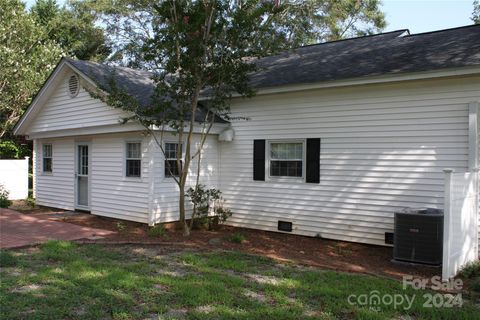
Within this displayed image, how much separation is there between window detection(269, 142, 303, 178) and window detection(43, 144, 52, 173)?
7.69 meters

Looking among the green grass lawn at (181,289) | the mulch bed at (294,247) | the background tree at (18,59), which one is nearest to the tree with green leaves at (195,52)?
the mulch bed at (294,247)

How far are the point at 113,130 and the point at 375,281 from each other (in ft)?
24.4

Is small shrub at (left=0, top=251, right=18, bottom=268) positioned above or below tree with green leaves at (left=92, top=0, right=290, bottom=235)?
below

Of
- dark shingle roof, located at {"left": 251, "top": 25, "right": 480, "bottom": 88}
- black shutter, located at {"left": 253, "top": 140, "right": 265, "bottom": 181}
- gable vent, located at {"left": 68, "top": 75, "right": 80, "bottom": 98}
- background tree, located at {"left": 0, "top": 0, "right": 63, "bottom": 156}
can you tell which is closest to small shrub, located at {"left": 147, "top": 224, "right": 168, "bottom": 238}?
black shutter, located at {"left": 253, "top": 140, "right": 265, "bottom": 181}

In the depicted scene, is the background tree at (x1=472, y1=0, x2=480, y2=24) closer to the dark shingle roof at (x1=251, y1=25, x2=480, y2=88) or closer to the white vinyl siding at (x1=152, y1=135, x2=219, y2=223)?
the dark shingle roof at (x1=251, y1=25, x2=480, y2=88)

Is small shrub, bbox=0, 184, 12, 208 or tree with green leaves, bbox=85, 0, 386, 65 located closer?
small shrub, bbox=0, 184, 12, 208

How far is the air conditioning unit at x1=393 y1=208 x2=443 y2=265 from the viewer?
7152 mm

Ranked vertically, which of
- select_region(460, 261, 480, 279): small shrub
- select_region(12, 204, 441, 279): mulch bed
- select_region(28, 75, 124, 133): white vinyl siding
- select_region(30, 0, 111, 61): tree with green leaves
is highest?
select_region(30, 0, 111, 61): tree with green leaves

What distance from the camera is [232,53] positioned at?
9180mm

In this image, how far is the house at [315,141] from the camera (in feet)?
26.7

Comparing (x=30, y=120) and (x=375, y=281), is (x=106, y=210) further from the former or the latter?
(x=375, y=281)

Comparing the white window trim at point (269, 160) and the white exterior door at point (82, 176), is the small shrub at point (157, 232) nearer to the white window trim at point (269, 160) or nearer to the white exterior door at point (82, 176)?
the white window trim at point (269, 160)

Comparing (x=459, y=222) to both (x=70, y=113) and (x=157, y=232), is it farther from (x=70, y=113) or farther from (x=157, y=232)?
(x=70, y=113)

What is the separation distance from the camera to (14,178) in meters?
16.1
